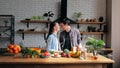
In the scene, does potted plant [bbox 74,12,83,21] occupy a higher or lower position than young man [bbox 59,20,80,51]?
higher

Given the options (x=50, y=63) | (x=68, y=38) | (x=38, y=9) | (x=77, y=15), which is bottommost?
(x=50, y=63)

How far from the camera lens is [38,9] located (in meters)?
7.08

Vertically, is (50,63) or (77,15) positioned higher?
(77,15)

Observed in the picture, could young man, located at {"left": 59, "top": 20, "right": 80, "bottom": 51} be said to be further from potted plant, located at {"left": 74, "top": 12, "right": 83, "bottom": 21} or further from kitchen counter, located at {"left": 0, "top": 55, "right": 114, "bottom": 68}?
potted plant, located at {"left": 74, "top": 12, "right": 83, "bottom": 21}

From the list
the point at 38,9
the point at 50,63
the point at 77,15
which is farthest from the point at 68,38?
the point at 38,9

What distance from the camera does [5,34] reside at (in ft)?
23.1

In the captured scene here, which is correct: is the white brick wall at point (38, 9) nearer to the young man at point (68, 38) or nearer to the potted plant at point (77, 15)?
the potted plant at point (77, 15)

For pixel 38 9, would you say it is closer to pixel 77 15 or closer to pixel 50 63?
pixel 77 15

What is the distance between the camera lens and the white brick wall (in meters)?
7.05

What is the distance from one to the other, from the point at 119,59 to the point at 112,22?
3.64ft

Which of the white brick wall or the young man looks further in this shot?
the white brick wall

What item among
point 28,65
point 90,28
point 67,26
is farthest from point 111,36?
point 28,65

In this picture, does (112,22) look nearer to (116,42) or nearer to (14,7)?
(116,42)

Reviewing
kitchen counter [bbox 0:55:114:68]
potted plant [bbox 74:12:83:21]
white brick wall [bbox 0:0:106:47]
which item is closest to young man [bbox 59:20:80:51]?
kitchen counter [bbox 0:55:114:68]
